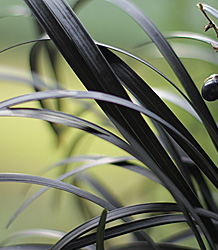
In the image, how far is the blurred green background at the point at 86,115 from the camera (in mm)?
877

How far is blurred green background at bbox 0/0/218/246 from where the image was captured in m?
0.88

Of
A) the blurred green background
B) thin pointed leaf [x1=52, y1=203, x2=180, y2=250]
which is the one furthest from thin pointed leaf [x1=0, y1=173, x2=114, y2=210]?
the blurred green background

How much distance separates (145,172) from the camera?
554 millimetres

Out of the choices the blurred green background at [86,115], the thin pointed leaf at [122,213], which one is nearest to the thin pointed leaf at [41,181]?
the thin pointed leaf at [122,213]

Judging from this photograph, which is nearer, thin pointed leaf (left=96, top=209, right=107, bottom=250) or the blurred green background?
thin pointed leaf (left=96, top=209, right=107, bottom=250)

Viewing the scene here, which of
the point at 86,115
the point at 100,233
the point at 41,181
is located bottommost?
the point at 100,233

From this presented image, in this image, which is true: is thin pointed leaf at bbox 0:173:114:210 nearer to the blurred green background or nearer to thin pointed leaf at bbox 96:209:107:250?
thin pointed leaf at bbox 96:209:107:250

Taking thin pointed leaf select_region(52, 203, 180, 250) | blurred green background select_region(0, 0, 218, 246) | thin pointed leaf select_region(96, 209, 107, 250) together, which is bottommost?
thin pointed leaf select_region(96, 209, 107, 250)

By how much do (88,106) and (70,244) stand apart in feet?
1.15

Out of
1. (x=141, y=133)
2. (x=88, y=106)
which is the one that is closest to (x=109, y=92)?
(x=141, y=133)

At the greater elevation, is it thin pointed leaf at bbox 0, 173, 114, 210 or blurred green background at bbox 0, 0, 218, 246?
blurred green background at bbox 0, 0, 218, 246

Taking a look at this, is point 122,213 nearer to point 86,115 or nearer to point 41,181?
point 41,181

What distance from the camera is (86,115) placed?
920 millimetres

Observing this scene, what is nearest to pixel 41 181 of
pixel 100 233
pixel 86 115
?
pixel 100 233
